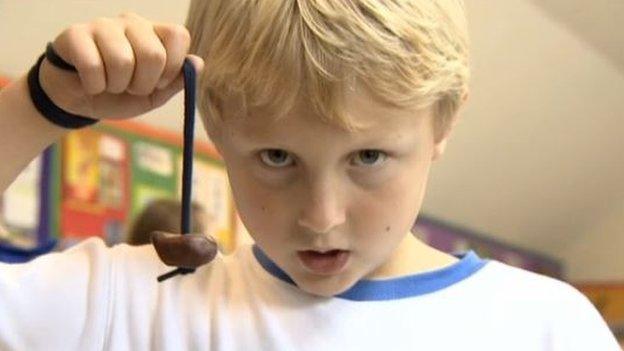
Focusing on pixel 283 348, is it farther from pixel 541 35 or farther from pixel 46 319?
pixel 541 35

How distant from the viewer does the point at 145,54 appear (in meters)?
0.55

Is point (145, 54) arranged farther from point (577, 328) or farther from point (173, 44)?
point (577, 328)

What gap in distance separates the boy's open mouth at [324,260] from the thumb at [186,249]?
79 mm

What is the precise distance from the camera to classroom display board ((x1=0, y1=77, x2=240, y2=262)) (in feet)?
4.54

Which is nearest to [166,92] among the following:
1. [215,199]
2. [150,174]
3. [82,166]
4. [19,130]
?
[19,130]

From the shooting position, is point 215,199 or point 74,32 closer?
point 74,32

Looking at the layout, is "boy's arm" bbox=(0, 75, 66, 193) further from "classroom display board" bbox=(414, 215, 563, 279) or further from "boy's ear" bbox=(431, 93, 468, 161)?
"classroom display board" bbox=(414, 215, 563, 279)

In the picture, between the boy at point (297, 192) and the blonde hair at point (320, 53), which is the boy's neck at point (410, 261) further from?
the blonde hair at point (320, 53)

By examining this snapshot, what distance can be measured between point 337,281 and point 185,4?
A: 848 millimetres

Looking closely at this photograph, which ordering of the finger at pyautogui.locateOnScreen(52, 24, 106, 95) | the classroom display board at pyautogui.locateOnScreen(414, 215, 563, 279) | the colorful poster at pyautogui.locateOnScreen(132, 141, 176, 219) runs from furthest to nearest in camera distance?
the classroom display board at pyautogui.locateOnScreen(414, 215, 563, 279)
the colorful poster at pyautogui.locateOnScreen(132, 141, 176, 219)
the finger at pyautogui.locateOnScreen(52, 24, 106, 95)

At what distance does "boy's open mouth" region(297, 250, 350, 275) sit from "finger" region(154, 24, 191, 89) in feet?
0.50

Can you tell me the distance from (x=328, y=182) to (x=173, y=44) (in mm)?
125

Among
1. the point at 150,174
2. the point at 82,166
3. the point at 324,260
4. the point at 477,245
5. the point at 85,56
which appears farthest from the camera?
the point at 477,245

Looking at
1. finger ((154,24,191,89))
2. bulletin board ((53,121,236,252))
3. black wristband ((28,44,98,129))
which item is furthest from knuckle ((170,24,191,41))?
bulletin board ((53,121,236,252))
